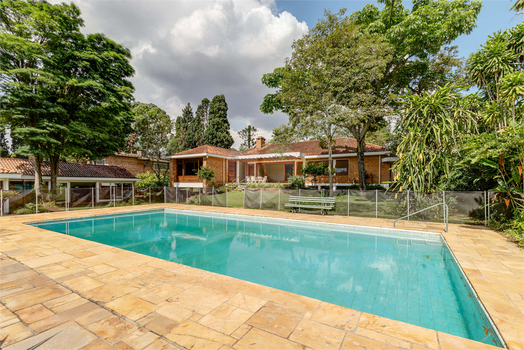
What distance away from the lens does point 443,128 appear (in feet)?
29.3

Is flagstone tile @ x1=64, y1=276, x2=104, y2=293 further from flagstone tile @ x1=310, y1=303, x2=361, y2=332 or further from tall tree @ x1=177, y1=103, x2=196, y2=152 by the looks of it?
tall tree @ x1=177, y1=103, x2=196, y2=152

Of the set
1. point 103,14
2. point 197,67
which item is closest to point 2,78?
point 103,14

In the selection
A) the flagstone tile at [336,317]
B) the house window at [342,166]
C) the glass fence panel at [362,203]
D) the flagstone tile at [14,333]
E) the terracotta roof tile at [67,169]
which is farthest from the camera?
the house window at [342,166]

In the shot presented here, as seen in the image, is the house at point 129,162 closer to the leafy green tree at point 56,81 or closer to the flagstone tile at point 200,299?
the leafy green tree at point 56,81

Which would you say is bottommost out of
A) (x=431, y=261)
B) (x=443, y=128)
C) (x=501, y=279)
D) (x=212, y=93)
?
(x=431, y=261)

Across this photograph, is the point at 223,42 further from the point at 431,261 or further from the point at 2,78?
the point at 431,261

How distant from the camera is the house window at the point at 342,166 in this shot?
19984mm

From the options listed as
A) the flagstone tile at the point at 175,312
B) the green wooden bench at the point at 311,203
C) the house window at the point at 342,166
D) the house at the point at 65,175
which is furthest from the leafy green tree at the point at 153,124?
the flagstone tile at the point at 175,312

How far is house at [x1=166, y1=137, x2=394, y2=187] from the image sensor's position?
18.3 m

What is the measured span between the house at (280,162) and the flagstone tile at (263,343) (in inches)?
531

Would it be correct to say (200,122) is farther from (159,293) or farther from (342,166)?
(159,293)

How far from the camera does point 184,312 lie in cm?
294

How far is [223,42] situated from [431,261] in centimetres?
1508

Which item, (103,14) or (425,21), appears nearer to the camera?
(103,14)
